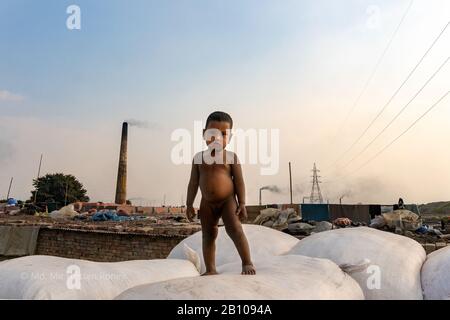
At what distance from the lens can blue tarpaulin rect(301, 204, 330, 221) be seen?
45.2 ft

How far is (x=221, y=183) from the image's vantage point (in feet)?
5.34

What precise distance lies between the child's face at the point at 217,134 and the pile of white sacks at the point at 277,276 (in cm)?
58

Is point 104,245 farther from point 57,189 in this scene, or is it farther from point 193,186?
point 57,189

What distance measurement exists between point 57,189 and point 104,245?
29.0 metres

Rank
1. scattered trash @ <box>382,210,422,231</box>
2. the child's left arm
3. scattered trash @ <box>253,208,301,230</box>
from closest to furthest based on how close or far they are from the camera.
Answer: the child's left arm
scattered trash @ <box>382,210,422,231</box>
scattered trash @ <box>253,208,301,230</box>

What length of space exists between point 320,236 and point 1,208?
25039 mm

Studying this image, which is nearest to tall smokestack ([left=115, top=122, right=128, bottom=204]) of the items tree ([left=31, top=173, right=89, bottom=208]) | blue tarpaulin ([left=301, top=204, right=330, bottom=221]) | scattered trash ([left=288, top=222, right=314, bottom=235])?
tree ([left=31, top=173, right=89, bottom=208])

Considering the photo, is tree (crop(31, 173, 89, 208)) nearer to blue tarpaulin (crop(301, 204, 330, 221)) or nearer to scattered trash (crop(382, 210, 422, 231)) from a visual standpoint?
blue tarpaulin (crop(301, 204, 330, 221))

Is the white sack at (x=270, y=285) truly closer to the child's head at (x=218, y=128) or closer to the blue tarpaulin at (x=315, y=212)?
the child's head at (x=218, y=128)

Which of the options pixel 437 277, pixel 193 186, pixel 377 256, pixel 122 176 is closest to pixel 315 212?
pixel 377 256

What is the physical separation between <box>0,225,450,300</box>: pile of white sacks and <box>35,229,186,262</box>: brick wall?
4457 millimetres


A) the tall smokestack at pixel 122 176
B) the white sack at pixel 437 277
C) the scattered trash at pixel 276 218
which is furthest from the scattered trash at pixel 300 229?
the tall smokestack at pixel 122 176
